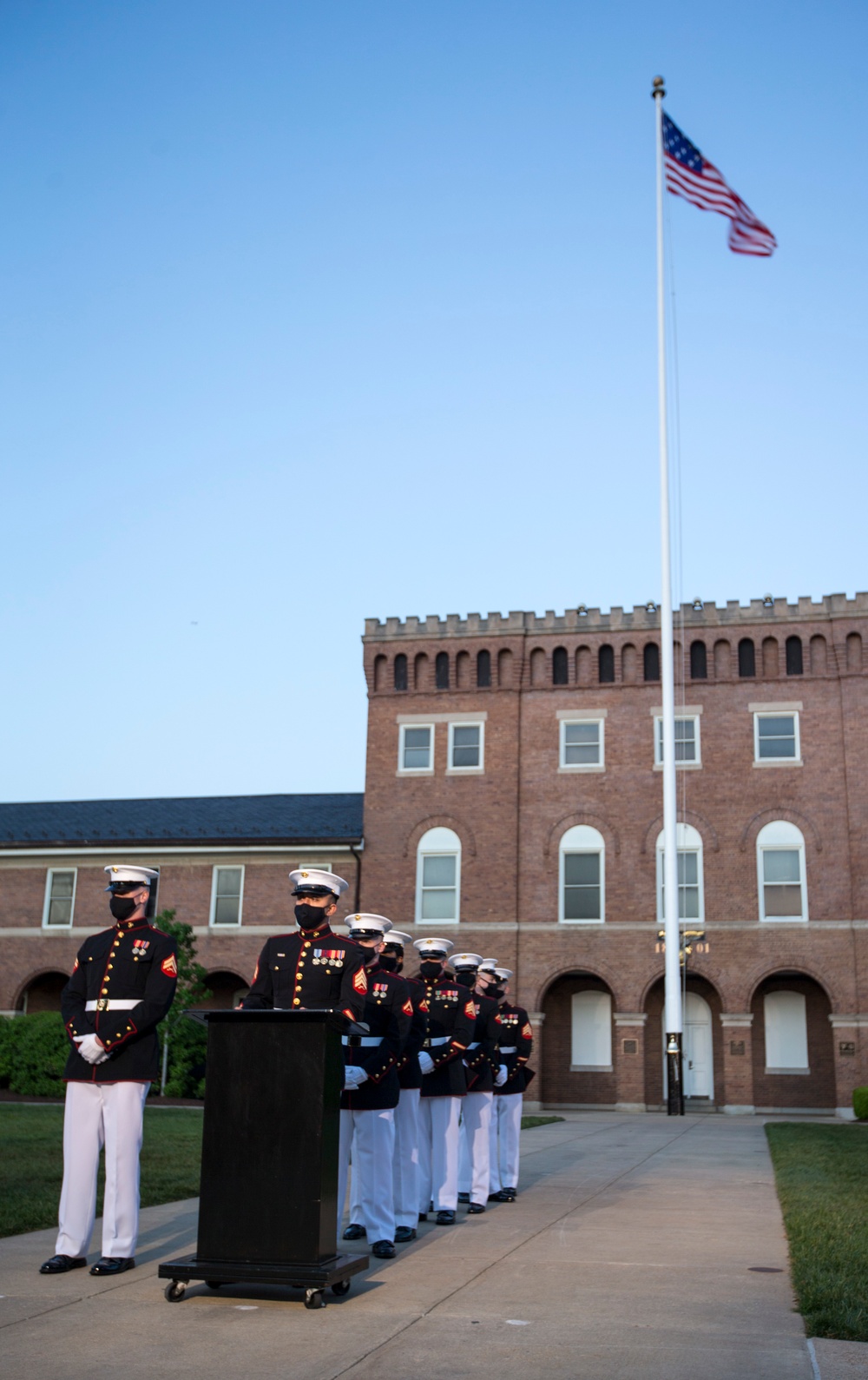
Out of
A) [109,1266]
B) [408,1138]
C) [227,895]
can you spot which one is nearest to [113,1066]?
[109,1266]

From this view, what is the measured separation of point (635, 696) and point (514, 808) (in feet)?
15.4

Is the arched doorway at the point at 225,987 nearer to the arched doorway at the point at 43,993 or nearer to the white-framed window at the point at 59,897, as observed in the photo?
the arched doorway at the point at 43,993

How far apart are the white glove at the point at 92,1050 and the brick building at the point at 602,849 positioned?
27042mm

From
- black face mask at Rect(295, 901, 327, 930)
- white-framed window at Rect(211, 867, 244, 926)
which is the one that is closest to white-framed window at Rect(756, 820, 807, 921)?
white-framed window at Rect(211, 867, 244, 926)

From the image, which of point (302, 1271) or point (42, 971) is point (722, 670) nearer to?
point (42, 971)

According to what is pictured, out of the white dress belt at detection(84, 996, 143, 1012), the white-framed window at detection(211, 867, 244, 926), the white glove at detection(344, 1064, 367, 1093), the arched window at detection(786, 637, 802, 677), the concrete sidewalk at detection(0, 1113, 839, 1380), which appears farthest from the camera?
the white-framed window at detection(211, 867, 244, 926)

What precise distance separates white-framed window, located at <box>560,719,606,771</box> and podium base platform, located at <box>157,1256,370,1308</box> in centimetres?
3076

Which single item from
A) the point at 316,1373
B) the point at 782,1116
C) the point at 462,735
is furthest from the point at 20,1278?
the point at 462,735

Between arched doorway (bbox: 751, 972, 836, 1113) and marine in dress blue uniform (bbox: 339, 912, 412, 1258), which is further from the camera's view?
arched doorway (bbox: 751, 972, 836, 1113)

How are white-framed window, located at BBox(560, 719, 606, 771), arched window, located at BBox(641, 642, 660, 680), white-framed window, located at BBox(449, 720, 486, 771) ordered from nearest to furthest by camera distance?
white-framed window, located at BBox(560, 719, 606, 771), arched window, located at BBox(641, 642, 660, 680), white-framed window, located at BBox(449, 720, 486, 771)

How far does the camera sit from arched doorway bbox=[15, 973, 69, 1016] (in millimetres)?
40188

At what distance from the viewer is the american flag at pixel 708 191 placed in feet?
92.5

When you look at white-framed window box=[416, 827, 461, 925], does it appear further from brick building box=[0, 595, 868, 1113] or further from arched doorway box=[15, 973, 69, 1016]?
arched doorway box=[15, 973, 69, 1016]

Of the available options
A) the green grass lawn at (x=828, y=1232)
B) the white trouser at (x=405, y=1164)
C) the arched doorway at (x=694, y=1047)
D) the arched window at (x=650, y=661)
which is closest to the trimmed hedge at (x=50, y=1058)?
the arched doorway at (x=694, y=1047)
